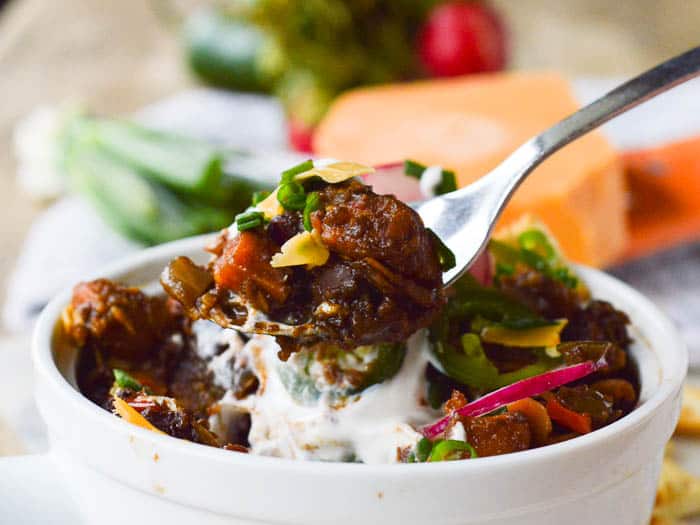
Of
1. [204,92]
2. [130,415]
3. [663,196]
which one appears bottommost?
[204,92]

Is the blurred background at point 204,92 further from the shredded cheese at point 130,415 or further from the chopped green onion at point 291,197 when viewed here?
the chopped green onion at point 291,197

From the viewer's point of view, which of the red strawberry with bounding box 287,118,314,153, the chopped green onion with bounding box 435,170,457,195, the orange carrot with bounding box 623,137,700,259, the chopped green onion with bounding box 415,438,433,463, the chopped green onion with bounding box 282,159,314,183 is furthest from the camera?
the red strawberry with bounding box 287,118,314,153

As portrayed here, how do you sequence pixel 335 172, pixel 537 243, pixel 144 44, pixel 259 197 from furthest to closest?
pixel 144 44, pixel 537 243, pixel 259 197, pixel 335 172

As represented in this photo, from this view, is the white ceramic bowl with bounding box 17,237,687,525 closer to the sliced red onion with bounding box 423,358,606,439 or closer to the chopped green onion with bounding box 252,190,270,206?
the sliced red onion with bounding box 423,358,606,439

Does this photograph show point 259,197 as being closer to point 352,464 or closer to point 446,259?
point 446,259

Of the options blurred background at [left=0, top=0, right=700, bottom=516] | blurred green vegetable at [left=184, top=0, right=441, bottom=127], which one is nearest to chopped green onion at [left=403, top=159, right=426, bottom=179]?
blurred background at [left=0, top=0, right=700, bottom=516]

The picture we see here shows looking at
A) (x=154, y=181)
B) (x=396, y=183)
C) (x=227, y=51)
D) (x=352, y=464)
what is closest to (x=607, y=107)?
(x=396, y=183)

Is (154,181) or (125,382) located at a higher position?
(125,382)

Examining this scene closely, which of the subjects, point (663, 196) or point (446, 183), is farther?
point (663, 196)
